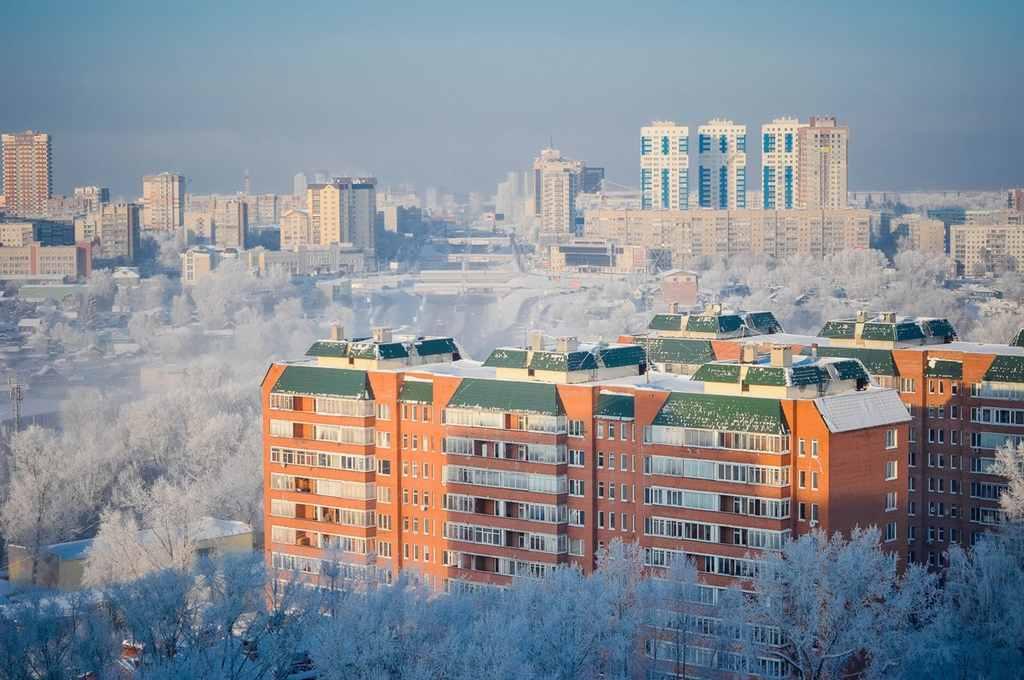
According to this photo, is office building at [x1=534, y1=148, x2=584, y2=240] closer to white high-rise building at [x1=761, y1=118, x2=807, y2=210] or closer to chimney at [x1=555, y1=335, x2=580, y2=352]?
white high-rise building at [x1=761, y1=118, x2=807, y2=210]

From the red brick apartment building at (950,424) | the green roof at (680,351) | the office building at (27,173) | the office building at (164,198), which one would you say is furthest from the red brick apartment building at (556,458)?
the office building at (164,198)

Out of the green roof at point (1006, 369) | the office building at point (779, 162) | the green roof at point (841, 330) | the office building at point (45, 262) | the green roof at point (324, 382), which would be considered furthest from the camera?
the office building at point (779, 162)

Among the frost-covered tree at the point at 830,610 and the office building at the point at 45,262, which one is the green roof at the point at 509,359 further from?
the office building at the point at 45,262

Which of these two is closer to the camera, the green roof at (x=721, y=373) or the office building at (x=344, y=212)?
the green roof at (x=721, y=373)

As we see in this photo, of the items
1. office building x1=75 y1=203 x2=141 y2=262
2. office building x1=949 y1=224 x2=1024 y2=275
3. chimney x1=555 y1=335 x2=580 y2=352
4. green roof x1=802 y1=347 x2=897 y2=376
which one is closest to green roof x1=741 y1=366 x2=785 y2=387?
chimney x1=555 y1=335 x2=580 y2=352

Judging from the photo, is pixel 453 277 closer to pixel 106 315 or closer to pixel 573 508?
pixel 106 315

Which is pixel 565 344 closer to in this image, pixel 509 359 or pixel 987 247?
pixel 509 359

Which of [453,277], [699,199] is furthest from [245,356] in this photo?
[699,199]
